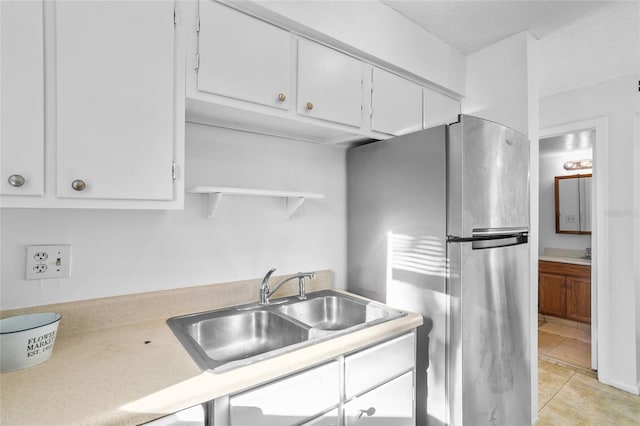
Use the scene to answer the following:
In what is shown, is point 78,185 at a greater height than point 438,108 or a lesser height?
lesser

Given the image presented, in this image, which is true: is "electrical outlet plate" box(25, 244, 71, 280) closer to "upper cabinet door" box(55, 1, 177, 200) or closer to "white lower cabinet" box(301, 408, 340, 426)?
"upper cabinet door" box(55, 1, 177, 200)

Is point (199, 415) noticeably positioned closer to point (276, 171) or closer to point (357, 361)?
point (357, 361)

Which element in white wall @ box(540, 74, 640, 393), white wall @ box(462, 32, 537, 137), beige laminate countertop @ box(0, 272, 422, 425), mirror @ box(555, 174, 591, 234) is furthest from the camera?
mirror @ box(555, 174, 591, 234)

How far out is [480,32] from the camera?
200 cm

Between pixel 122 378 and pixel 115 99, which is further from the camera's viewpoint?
pixel 115 99

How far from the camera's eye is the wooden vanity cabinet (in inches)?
151

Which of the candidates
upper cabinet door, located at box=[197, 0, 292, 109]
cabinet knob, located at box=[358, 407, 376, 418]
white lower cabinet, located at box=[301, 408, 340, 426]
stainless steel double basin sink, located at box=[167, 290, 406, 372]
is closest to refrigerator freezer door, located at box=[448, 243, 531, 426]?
stainless steel double basin sink, located at box=[167, 290, 406, 372]

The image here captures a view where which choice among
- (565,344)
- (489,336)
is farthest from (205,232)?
(565,344)

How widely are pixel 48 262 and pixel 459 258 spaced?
1665 mm

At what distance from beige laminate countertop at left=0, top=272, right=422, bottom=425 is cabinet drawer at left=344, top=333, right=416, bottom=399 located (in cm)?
7

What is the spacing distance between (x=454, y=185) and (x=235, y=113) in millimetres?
1035

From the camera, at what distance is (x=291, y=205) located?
1774 mm

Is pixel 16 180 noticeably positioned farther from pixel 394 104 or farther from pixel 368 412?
pixel 394 104

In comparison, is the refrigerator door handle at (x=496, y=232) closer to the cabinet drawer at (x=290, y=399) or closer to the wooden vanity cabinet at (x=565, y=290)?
the cabinet drawer at (x=290, y=399)
